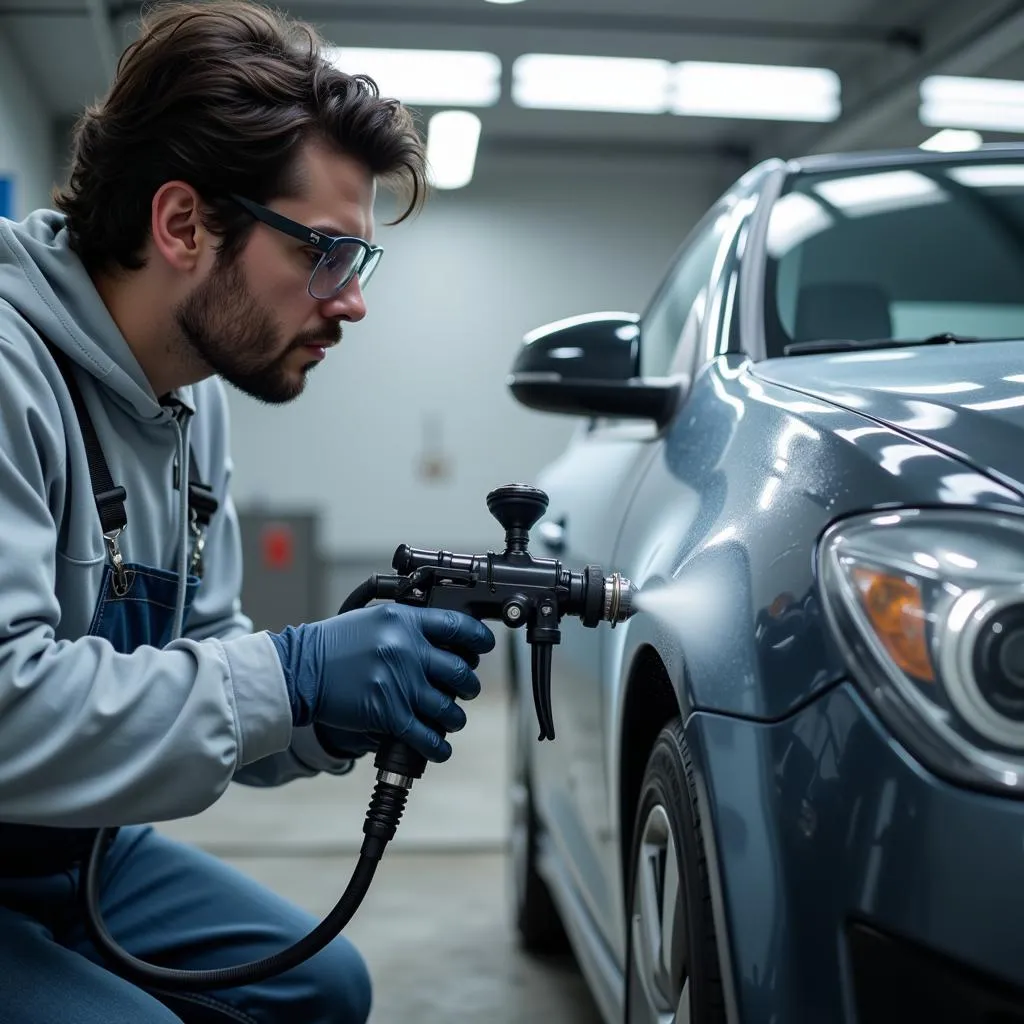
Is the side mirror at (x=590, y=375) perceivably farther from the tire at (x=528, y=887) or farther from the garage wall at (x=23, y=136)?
the garage wall at (x=23, y=136)

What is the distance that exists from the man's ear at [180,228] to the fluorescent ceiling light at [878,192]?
0.92 metres

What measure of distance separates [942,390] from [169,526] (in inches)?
38.3

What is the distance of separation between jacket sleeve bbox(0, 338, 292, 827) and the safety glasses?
13.9 inches

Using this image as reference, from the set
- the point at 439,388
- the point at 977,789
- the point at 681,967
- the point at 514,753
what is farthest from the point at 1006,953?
the point at 439,388

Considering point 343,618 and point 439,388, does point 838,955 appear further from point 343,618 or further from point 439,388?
point 439,388

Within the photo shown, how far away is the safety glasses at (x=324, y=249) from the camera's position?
1.33 metres

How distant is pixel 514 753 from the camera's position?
2.79m

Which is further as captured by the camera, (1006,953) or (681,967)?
(681,967)

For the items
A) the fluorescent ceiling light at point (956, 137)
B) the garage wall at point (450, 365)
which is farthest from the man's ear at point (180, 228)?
the fluorescent ceiling light at point (956, 137)

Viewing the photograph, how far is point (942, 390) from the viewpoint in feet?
3.32

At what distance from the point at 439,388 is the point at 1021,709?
7.69 meters

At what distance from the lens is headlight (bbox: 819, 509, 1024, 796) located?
0.76 m

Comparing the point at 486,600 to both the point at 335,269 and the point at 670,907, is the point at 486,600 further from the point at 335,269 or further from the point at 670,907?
the point at 335,269

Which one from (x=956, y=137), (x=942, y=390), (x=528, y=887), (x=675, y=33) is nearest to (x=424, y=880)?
(x=528, y=887)
